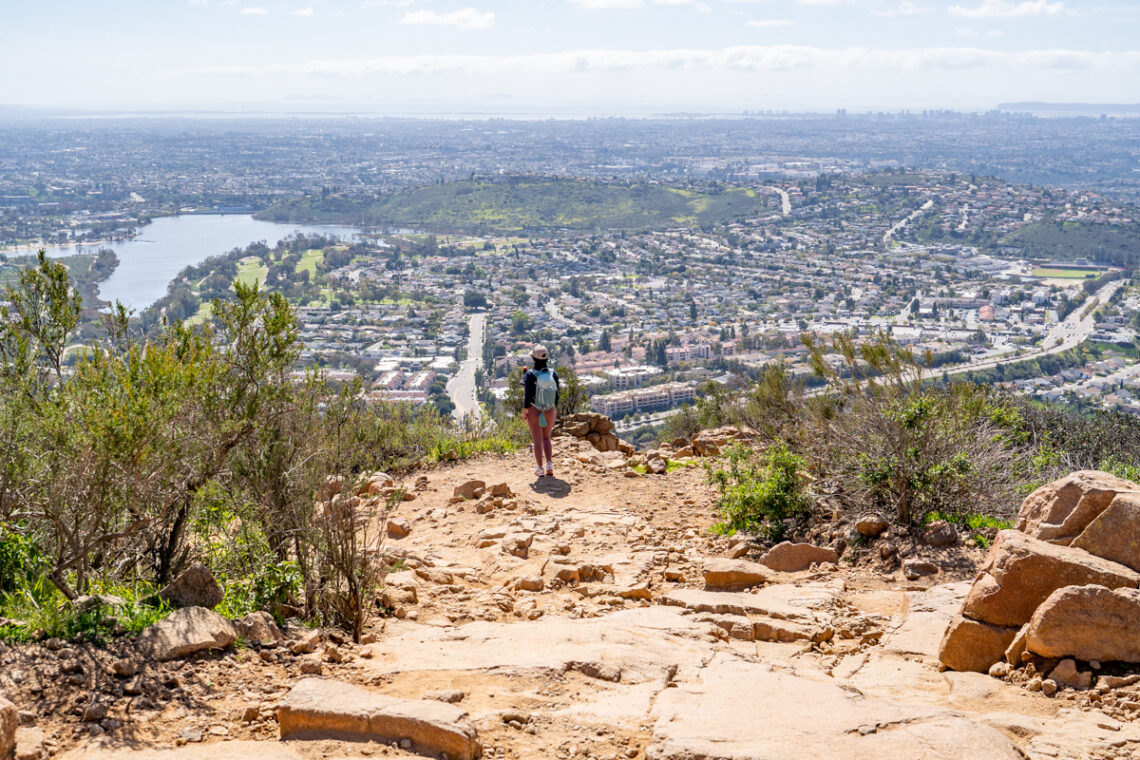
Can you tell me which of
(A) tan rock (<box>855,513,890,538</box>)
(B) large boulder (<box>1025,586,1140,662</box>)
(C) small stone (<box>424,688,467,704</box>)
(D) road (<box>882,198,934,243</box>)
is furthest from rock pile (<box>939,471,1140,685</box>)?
(D) road (<box>882,198,934,243</box>)

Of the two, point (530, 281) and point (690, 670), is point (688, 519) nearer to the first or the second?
point (690, 670)

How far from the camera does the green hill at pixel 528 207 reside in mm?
88000

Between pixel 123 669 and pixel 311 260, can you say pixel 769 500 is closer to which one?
pixel 123 669

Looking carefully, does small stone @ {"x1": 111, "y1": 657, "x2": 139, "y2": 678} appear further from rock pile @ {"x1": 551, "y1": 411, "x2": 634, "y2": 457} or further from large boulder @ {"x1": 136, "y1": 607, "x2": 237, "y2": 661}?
rock pile @ {"x1": 551, "y1": 411, "x2": 634, "y2": 457}

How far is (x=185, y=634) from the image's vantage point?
410cm

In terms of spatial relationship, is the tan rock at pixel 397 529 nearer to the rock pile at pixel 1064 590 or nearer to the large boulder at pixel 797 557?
the large boulder at pixel 797 557

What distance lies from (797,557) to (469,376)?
88.0 feet

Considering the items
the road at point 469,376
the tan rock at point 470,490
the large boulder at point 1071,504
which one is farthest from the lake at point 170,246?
the large boulder at point 1071,504

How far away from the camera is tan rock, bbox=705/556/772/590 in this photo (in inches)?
235

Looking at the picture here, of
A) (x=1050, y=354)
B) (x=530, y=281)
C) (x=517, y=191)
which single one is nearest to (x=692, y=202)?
(x=517, y=191)

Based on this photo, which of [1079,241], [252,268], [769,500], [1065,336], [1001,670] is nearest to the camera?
[1001,670]

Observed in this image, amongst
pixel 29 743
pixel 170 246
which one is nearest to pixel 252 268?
pixel 170 246

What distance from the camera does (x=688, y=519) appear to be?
7934 millimetres

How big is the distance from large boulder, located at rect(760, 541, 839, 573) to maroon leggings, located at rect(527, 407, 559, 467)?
3.67 meters
